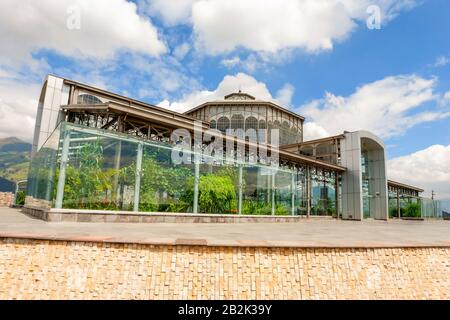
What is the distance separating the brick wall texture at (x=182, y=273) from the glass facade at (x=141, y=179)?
18.6 feet

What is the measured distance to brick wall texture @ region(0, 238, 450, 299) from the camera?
184 inches

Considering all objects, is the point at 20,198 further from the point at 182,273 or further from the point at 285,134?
the point at 285,134

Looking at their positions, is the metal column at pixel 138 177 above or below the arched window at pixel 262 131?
below

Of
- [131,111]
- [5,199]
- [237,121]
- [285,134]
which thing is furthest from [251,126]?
[5,199]

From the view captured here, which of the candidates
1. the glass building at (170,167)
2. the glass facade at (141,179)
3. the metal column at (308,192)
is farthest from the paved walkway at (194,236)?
the metal column at (308,192)

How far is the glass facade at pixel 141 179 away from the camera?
10.5m

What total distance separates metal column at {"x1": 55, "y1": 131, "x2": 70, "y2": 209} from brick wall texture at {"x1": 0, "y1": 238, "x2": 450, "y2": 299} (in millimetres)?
5241

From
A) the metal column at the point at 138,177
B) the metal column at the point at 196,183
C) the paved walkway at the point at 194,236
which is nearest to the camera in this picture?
the paved walkway at the point at 194,236

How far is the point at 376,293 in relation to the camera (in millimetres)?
5371

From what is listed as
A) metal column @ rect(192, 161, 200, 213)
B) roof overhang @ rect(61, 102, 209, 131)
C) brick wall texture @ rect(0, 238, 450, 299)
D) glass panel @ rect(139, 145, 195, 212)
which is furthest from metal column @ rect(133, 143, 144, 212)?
brick wall texture @ rect(0, 238, 450, 299)

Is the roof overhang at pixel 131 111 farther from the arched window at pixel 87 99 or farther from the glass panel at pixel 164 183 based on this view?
the glass panel at pixel 164 183
